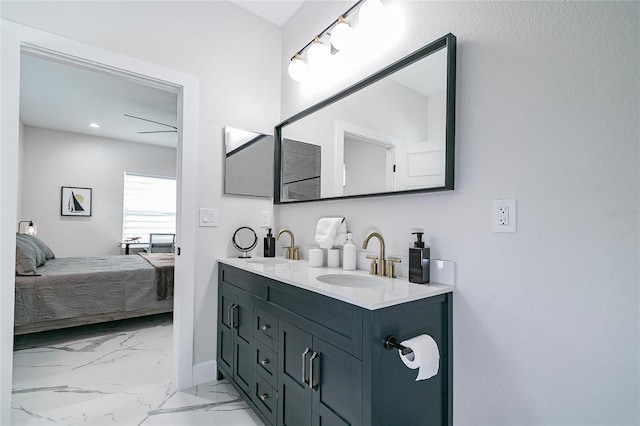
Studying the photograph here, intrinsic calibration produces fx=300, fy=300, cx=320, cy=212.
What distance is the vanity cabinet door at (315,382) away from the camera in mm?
986

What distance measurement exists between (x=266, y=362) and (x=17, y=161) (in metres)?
1.54

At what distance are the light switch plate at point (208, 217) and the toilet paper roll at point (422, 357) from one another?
1.51 m

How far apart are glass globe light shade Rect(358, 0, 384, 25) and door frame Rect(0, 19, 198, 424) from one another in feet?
3.77

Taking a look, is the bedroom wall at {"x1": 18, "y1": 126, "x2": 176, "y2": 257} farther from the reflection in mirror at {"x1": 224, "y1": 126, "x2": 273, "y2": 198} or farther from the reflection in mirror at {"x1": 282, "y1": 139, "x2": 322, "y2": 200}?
the reflection in mirror at {"x1": 282, "y1": 139, "x2": 322, "y2": 200}

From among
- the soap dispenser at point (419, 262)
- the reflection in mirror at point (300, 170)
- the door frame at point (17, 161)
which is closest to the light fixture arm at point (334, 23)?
the reflection in mirror at point (300, 170)

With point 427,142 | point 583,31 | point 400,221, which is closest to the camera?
point 583,31

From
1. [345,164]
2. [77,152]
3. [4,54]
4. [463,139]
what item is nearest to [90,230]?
[77,152]

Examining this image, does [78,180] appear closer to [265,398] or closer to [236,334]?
[236,334]

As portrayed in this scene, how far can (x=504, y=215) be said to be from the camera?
105 centimetres

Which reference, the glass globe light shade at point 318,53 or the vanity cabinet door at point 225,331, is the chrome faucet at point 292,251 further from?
the glass globe light shade at point 318,53

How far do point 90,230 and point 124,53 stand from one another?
420 centimetres

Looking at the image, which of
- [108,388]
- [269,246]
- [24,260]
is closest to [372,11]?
[269,246]

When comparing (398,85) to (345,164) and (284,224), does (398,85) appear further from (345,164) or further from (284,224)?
(284,224)

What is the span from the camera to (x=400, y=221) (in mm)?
1411
